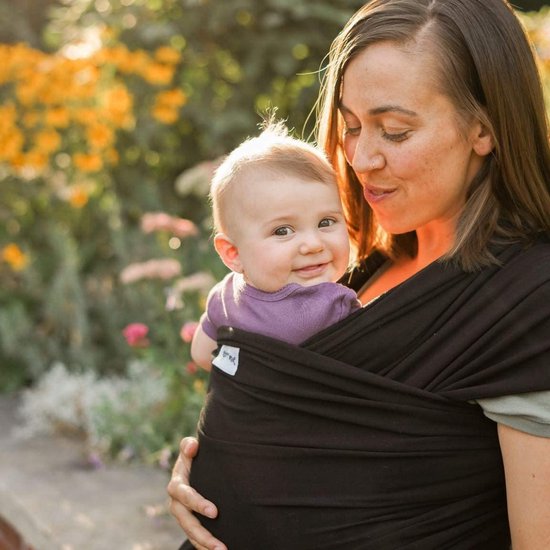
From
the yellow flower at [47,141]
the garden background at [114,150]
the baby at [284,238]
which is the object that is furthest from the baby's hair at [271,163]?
the yellow flower at [47,141]

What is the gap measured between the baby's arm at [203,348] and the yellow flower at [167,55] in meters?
2.99

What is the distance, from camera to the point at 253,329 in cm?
171

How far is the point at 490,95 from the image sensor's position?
162 centimetres

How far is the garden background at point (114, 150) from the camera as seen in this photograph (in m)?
4.30

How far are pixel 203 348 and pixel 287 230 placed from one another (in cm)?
36

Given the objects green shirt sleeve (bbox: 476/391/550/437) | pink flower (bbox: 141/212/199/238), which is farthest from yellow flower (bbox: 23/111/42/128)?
green shirt sleeve (bbox: 476/391/550/437)

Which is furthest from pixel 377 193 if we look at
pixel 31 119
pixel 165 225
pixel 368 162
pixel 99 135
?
pixel 31 119

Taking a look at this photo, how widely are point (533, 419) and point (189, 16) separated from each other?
385 centimetres

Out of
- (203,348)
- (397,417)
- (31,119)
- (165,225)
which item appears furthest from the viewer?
(31,119)

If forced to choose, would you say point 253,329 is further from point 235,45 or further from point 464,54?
point 235,45

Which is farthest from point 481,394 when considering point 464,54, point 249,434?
point 464,54

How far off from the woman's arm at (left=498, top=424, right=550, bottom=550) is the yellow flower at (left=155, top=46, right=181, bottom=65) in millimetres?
3553

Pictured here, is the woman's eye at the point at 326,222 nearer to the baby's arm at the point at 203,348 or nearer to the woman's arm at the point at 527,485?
the baby's arm at the point at 203,348

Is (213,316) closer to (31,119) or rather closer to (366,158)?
(366,158)
